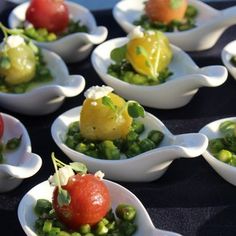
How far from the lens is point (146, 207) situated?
1695 mm

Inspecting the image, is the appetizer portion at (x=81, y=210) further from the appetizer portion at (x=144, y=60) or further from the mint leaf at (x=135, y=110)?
the appetizer portion at (x=144, y=60)

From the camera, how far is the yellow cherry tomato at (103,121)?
5.95 ft

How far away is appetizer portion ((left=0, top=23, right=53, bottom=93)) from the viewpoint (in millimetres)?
2098

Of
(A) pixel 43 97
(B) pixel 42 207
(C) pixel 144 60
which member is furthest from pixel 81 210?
(C) pixel 144 60

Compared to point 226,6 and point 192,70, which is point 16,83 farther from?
point 226,6

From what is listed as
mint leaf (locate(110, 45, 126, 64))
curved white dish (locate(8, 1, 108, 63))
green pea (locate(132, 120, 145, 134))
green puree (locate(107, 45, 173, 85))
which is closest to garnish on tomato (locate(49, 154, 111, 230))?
green pea (locate(132, 120, 145, 134))

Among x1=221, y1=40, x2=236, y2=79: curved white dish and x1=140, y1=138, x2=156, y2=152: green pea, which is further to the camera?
x1=221, y1=40, x2=236, y2=79: curved white dish

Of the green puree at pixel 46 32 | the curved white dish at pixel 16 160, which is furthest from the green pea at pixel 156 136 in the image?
the green puree at pixel 46 32

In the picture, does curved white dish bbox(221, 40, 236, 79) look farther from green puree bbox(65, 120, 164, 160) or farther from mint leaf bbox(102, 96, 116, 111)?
mint leaf bbox(102, 96, 116, 111)

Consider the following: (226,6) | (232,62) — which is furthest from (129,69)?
(226,6)

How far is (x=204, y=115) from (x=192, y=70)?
0.61 feet

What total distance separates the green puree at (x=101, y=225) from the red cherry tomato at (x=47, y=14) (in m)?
0.99

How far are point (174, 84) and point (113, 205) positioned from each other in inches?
21.6

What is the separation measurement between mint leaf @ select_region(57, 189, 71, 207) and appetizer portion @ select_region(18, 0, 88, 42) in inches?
39.2
